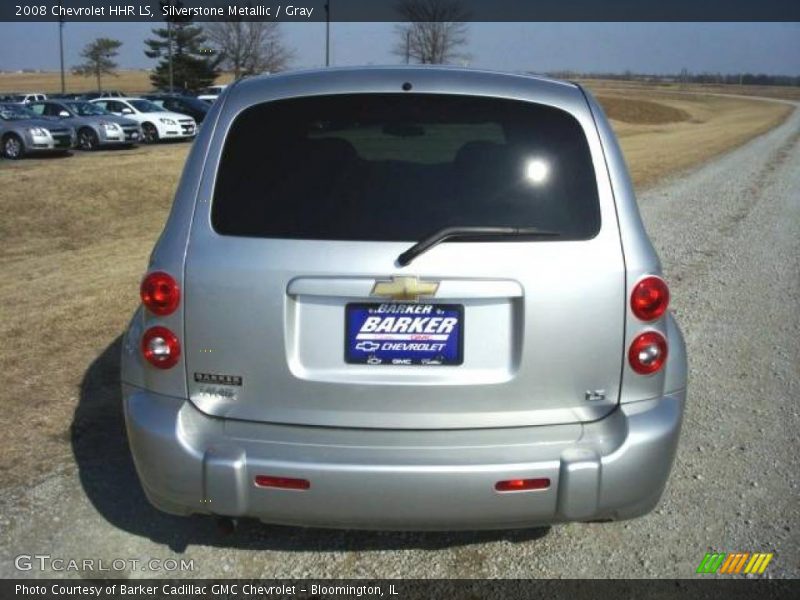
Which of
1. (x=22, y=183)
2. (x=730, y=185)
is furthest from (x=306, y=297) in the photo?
(x=730, y=185)

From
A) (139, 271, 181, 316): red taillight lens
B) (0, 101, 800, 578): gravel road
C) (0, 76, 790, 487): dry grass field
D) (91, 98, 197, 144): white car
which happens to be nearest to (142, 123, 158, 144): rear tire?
(91, 98, 197, 144): white car

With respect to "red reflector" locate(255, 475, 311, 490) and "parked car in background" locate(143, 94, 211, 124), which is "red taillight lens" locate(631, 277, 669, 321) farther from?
"parked car in background" locate(143, 94, 211, 124)

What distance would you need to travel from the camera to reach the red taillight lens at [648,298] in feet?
8.86

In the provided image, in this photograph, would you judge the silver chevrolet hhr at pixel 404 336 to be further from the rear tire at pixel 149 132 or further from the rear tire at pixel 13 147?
the rear tire at pixel 149 132

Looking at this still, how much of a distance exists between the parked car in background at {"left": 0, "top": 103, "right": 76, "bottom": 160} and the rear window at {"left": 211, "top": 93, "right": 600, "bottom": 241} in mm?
A: 19490

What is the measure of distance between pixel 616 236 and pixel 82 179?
12.5 m

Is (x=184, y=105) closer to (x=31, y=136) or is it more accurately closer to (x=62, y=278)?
(x=31, y=136)

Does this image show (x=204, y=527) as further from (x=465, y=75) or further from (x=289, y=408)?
(x=465, y=75)

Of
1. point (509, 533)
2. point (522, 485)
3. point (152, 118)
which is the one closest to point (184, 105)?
point (152, 118)

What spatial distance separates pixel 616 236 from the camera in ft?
8.86

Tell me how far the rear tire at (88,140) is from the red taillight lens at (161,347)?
22.2 m

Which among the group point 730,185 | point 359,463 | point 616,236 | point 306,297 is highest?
point 616,236

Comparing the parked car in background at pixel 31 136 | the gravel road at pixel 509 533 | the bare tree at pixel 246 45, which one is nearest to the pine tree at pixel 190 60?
the bare tree at pixel 246 45

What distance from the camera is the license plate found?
8.61 feet
